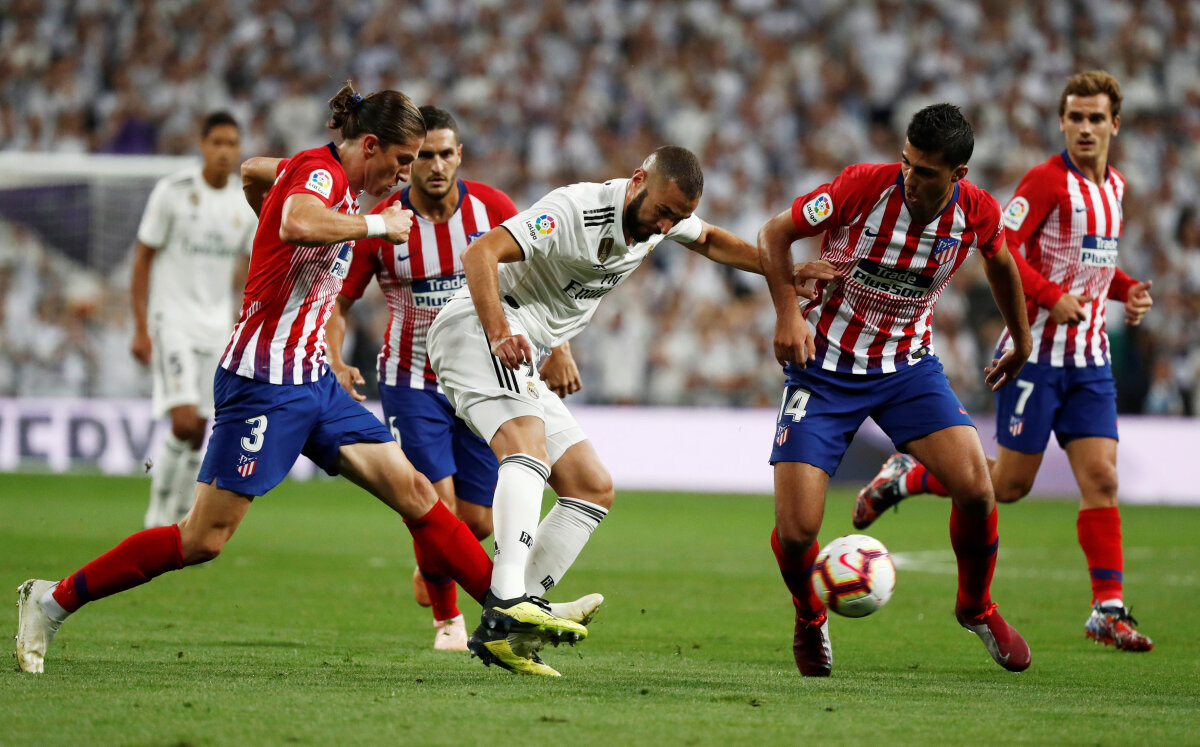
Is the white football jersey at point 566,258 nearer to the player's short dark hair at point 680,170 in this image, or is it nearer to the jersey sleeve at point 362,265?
the player's short dark hair at point 680,170

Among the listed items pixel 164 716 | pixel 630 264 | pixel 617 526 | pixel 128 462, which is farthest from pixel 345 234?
pixel 128 462

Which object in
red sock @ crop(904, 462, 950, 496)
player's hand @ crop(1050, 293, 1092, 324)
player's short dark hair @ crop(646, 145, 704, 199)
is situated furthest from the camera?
red sock @ crop(904, 462, 950, 496)

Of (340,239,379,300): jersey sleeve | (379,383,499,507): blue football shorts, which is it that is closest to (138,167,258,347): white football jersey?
(340,239,379,300): jersey sleeve

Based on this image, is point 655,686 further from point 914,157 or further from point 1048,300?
point 1048,300

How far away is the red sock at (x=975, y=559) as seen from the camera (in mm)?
5750

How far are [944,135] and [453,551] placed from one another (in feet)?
7.84

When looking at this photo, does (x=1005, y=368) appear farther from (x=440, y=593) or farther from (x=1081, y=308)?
(x=440, y=593)

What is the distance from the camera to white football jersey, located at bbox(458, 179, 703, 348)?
17.4 feet

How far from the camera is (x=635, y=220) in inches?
209

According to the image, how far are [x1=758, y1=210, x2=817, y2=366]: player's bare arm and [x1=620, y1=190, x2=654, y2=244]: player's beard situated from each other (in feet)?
1.72

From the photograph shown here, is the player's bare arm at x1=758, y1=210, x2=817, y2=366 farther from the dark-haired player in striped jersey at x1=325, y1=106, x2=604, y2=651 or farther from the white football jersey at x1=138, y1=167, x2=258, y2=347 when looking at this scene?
the white football jersey at x1=138, y1=167, x2=258, y2=347

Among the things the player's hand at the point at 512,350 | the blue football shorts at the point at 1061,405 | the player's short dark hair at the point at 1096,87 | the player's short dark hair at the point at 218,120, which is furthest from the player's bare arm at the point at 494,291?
the player's short dark hair at the point at 218,120

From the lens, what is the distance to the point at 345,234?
4.86m

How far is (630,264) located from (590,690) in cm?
171
